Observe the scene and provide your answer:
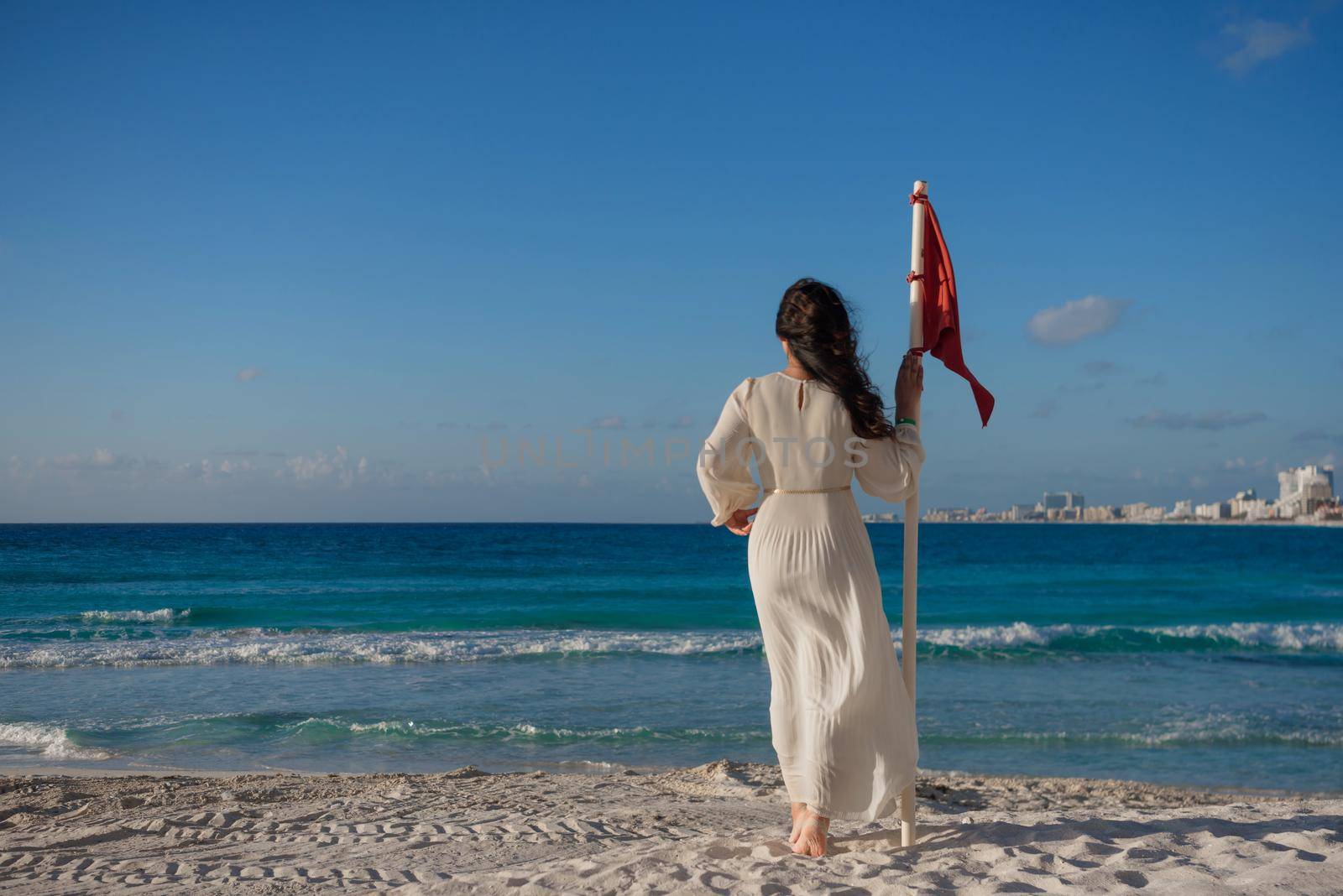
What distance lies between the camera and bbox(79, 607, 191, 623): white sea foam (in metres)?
17.3

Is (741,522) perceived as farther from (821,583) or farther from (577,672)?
(577,672)

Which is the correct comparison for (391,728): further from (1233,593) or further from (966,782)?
(1233,593)

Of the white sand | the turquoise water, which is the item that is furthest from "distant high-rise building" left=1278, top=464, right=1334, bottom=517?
the white sand

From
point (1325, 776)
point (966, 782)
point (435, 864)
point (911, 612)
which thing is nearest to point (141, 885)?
point (435, 864)

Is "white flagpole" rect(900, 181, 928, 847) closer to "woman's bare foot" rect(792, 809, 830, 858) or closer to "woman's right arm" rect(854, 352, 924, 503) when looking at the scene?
"woman's right arm" rect(854, 352, 924, 503)

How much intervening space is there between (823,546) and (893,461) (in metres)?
0.44

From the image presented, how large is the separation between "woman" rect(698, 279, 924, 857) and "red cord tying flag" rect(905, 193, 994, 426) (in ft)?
0.51

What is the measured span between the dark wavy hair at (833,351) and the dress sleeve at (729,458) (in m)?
0.30

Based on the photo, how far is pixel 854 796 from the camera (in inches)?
140

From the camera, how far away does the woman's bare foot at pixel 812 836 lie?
11.8 feet

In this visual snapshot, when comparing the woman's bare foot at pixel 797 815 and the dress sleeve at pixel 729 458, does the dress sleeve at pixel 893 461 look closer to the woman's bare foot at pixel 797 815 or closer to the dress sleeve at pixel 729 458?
the dress sleeve at pixel 729 458

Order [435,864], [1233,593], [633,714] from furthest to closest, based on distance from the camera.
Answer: [1233,593]
[633,714]
[435,864]

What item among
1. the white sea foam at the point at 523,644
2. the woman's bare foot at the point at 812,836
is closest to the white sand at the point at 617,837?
the woman's bare foot at the point at 812,836

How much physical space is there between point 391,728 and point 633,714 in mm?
2199
